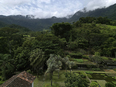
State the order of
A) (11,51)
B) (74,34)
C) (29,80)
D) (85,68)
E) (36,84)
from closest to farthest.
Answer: (29,80) < (36,84) < (85,68) < (11,51) < (74,34)

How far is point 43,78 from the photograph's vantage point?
19.1 m

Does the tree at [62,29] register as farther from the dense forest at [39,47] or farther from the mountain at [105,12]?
the mountain at [105,12]

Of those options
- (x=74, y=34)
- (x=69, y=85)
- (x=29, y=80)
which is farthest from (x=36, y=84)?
(x=74, y=34)

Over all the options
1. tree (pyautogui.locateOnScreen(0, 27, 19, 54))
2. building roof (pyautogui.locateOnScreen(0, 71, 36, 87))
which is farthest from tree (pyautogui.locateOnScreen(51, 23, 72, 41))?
building roof (pyautogui.locateOnScreen(0, 71, 36, 87))

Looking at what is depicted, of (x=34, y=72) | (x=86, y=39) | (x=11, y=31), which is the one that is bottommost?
(x=34, y=72)

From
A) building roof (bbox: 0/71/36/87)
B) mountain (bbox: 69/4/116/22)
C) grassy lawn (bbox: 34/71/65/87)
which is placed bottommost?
grassy lawn (bbox: 34/71/65/87)

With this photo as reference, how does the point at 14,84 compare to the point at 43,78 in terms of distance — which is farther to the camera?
the point at 43,78

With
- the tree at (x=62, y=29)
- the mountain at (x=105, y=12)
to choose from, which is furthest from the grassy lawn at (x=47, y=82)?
the mountain at (x=105, y=12)

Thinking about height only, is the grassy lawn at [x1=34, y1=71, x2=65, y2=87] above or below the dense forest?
below

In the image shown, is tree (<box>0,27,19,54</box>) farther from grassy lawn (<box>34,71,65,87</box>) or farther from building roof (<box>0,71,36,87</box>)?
building roof (<box>0,71,36,87</box>)

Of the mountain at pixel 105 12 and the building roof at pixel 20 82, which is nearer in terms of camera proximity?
the building roof at pixel 20 82

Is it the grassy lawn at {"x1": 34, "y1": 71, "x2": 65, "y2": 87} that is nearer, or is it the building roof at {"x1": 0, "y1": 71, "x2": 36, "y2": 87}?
the building roof at {"x1": 0, "y1": 71, "x2": 36, "y2": 87}

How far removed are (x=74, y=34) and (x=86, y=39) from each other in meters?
7.63

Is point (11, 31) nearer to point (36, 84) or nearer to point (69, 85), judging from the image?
point (36, 84)
